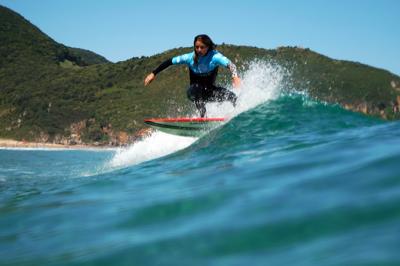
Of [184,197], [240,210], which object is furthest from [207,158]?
[240,210]

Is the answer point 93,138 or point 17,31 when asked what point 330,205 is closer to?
point 93,138

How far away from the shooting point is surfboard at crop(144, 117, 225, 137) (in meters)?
9.80

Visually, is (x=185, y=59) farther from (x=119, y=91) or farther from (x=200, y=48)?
(x=119, y=91)

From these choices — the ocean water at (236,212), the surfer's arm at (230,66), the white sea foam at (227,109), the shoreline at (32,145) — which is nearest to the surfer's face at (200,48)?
the surfer's arm at (230,66)

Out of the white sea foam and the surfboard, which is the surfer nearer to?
the white sea foam

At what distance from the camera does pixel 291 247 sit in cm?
231

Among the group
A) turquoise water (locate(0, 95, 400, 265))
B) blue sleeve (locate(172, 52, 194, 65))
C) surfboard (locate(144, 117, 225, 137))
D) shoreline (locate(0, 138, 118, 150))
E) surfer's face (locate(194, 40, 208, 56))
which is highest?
surfer's face (locate(194, 40, 208, 56))

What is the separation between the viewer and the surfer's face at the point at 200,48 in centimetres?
967

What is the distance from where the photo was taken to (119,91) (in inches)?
5231

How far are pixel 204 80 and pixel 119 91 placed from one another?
4905 inches

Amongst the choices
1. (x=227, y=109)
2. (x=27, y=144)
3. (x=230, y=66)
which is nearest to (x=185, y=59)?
(x=230, y=66)

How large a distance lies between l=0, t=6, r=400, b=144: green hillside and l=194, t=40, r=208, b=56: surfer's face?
324ft

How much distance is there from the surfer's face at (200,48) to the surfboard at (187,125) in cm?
126

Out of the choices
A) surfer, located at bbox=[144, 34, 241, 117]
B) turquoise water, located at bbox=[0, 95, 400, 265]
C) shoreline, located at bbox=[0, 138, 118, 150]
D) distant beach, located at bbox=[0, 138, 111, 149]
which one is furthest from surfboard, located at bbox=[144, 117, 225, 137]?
distant beach, located at bbox=[0, 138, 111, 149]
